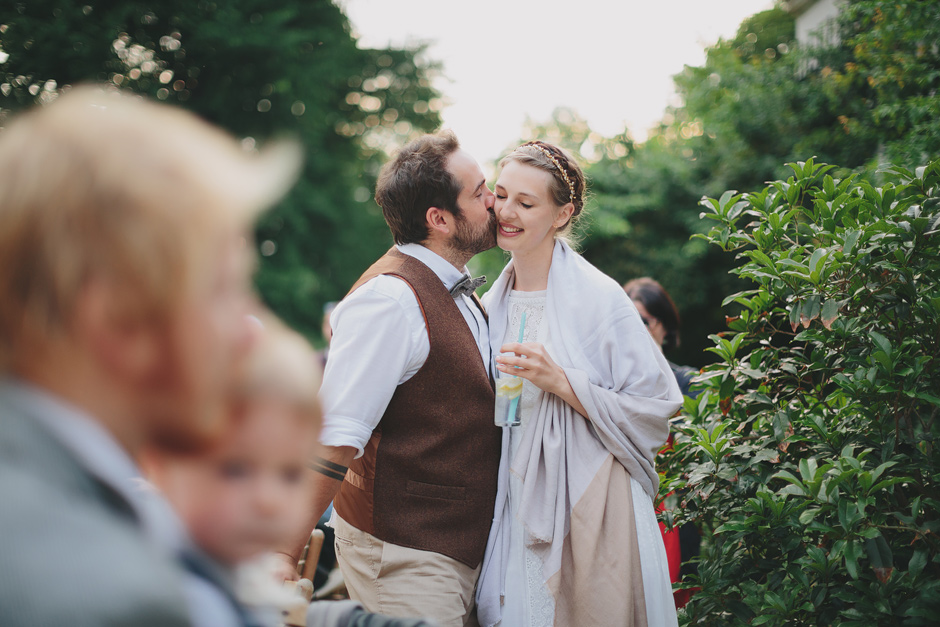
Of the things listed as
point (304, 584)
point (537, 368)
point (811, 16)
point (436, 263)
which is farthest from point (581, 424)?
point (811, 16)

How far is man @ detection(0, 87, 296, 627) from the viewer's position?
18.7 inches

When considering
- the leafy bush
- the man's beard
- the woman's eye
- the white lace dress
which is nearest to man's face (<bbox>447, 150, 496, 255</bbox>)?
the man's beard

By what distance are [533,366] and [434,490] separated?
0.47 m

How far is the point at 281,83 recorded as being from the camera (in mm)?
13852

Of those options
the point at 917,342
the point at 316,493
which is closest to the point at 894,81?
the point at 917,342

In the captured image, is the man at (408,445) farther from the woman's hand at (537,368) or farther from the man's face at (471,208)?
the man's face at (471,208)

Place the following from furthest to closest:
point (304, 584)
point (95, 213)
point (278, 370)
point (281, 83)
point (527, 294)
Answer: point (281, 83), point (527, 294), point (304, 584), point (278, 370), point (95, 213)

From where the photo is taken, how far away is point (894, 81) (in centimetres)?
598

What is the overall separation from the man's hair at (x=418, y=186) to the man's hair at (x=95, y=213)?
6.00 ft

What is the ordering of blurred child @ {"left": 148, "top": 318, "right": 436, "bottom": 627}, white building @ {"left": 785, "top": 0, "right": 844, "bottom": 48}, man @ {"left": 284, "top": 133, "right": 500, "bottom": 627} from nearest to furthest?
blurred child @ {"left": 148, "top": 318, "right": 436, "bottom": 627} → man @ {"left": 284, "top": 133, "right": 500, "bottom": 627} → white building @ {"left": 785, "top": 0, "right": 844, "bottom": 48}

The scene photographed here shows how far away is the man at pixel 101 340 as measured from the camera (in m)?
0.47

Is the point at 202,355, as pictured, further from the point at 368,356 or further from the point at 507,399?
the point at 507,399

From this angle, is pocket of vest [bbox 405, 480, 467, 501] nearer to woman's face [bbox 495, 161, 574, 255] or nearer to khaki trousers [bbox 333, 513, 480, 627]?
khaki trousers [bbox 333, 513, 480, 627]

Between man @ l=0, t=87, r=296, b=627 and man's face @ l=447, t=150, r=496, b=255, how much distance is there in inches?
71.6
